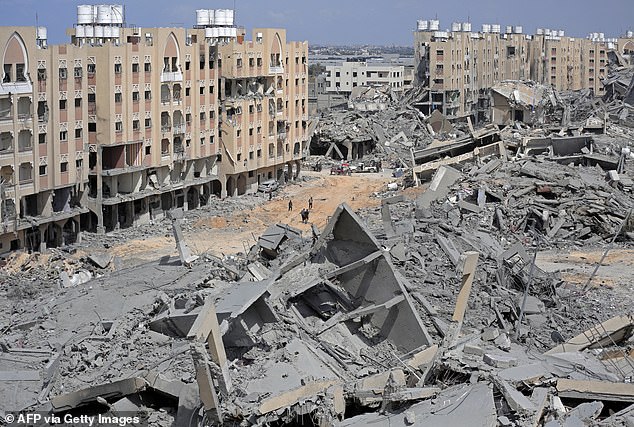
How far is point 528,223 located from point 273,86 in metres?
23.5

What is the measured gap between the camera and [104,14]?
5006 centimetres

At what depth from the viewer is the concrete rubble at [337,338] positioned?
14.4m

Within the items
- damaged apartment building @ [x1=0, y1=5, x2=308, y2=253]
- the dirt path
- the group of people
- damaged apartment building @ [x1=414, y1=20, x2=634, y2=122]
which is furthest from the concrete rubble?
damaged apartment building @ [x1=414, y1=20, x2=634, y2=122]

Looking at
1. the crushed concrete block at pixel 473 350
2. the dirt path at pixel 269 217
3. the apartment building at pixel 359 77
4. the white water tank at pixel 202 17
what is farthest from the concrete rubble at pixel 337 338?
the apartment building at pixel 359 77

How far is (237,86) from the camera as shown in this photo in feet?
174

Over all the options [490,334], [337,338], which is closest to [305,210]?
[337,338]

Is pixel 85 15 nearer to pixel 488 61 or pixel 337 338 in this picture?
pixel 337 338

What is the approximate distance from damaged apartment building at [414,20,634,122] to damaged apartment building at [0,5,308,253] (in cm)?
2438

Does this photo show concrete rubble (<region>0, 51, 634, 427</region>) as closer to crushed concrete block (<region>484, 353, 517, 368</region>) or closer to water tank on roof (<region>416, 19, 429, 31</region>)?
crushed concrete block (<region>484, 353, 517, 368</region>)

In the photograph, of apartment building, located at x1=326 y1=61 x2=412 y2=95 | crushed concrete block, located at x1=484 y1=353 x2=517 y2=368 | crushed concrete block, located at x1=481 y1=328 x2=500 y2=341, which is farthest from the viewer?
apartment building, located at x1=326 y1=61 x2=412 y2=95

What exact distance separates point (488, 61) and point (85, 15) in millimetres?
51247

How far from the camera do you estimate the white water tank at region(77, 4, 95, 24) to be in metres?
50.0

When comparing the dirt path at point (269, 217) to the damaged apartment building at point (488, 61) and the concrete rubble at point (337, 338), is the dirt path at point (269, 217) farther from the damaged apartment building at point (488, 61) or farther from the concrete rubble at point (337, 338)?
the damaged apartment building at point (488, 61)

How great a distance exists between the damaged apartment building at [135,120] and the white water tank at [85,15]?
50 mm
